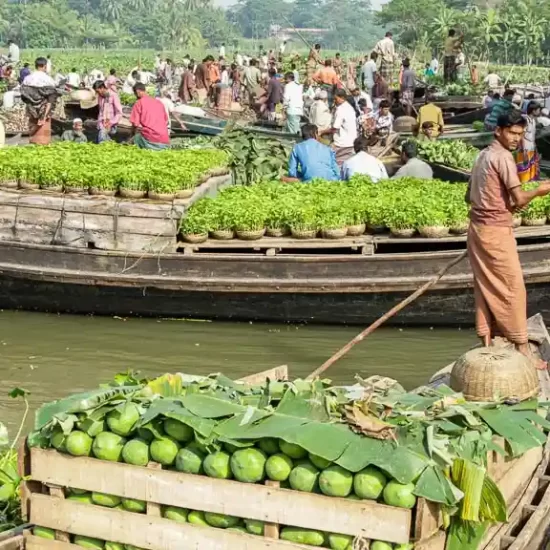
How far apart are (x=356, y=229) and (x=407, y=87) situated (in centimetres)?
1394

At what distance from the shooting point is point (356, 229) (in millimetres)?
10320

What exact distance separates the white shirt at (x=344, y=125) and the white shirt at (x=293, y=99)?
172 inches

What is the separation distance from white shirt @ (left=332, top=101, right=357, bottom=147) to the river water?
563 centimetres

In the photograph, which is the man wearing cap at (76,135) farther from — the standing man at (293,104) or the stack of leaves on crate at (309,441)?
the stack of leaves on crate at (309,441)

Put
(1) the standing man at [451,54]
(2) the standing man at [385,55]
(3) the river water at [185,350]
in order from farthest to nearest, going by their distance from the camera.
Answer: (1) the standing man at [451,54]
(2) the standing man at [385,55]
(3) the river water at [185,350]

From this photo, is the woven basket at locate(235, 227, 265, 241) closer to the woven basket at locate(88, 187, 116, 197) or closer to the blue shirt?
the woven basket at locate(88, 187, 116, 197)

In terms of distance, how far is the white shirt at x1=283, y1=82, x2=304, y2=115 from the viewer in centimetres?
1986

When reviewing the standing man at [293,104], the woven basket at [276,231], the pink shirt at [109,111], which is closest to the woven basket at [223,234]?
the woven basket at [276,231]

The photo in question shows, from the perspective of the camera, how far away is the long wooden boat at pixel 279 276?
33.0 ft

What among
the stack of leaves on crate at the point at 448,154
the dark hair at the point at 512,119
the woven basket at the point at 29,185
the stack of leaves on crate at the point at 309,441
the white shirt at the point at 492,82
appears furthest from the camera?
the white shirt at the point at 492,82

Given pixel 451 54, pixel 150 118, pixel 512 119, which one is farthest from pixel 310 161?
pixel 451 54

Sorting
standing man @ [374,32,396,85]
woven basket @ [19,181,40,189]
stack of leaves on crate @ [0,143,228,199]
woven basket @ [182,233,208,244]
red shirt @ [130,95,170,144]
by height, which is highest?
standing man @ [374,32,396,85]

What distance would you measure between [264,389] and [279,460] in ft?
1.90

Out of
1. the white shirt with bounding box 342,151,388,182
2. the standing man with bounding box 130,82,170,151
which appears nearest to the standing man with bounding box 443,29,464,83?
the standing man with bounding box 130,82,170,151
